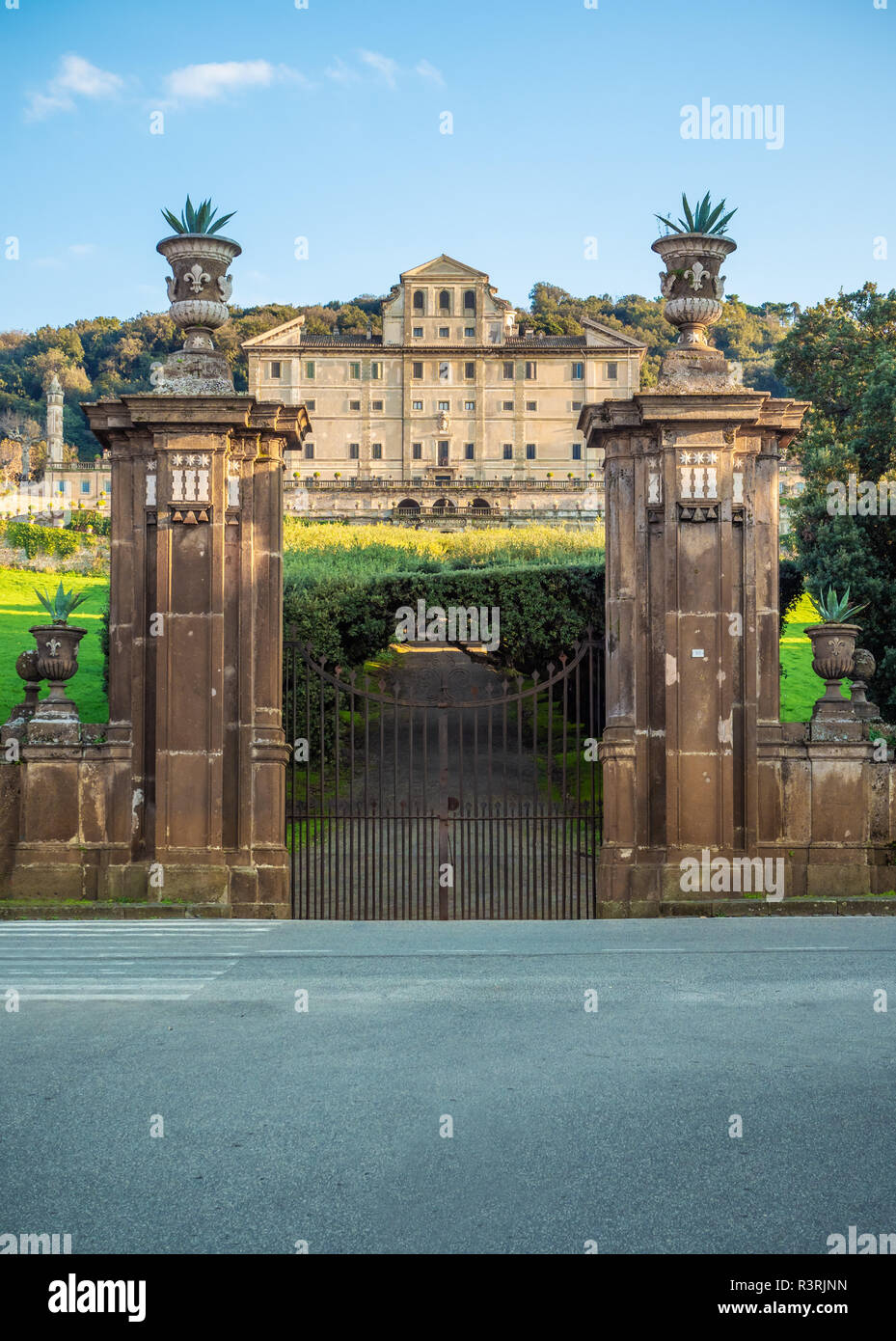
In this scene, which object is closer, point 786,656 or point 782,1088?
point 782,1088

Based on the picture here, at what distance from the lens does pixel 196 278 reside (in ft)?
41.7

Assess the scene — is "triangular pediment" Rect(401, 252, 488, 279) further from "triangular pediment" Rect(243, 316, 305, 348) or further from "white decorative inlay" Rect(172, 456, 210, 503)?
"white decorative inlay" Rect(172, 456, 210, 503)

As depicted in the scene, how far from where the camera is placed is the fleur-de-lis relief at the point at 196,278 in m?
12.7

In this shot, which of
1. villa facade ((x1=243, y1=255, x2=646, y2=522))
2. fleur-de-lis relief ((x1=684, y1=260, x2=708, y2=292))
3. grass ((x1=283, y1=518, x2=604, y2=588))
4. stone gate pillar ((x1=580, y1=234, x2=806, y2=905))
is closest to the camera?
stone gate pillar ((x1=580, y1=234, x2=806, y2=905))

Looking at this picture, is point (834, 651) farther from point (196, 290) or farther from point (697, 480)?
point (196, 290)

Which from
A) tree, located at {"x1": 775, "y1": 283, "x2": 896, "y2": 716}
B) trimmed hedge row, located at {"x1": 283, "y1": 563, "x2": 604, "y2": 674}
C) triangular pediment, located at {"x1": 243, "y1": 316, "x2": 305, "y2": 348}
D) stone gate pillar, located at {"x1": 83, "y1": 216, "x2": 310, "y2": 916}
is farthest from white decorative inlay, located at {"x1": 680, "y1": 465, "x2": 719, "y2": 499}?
triangular pediment, located at {"x1": 243, "y1": 316, "x2": 305, "y2": 348}

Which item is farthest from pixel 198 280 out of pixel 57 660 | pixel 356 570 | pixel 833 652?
pixel 356 570

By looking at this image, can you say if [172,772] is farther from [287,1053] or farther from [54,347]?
[54,347]

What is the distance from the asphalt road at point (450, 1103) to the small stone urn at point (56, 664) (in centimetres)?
374

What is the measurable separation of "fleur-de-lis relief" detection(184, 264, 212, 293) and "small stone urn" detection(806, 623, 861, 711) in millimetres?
6955

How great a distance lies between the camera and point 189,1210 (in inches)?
178

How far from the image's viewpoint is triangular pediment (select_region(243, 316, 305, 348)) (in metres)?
94.6

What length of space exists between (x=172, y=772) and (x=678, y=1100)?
7.69 m

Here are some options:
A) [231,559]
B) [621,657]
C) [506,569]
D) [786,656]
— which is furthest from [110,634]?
[786,656]
